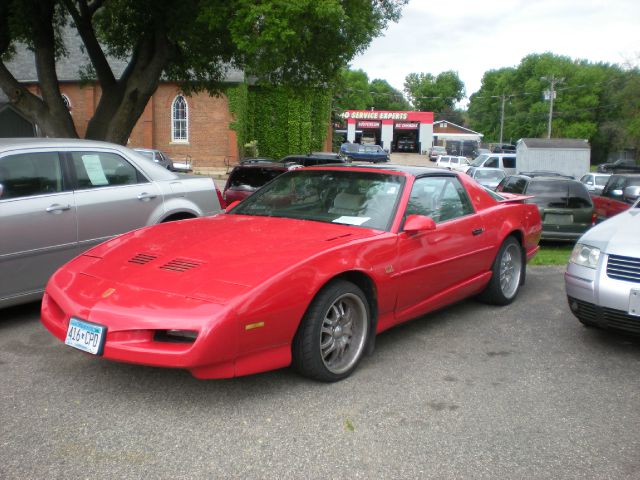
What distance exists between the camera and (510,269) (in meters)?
6.45

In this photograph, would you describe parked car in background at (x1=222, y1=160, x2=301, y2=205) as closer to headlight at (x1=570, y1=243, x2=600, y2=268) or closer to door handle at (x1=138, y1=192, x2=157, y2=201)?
door handle at (x1=138, y1=192, x2=157, y2=201)

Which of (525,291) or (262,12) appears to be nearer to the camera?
(525,291)

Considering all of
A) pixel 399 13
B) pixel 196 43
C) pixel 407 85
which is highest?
pixel 407 85

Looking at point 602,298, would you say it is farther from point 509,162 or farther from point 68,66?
point 68,66

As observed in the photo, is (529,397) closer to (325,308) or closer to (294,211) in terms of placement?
(325,308)

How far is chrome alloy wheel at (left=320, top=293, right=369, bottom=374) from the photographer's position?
160 inches

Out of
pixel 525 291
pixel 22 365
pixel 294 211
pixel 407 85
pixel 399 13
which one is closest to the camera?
pixel 22 365

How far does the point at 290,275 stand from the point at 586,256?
107 inches

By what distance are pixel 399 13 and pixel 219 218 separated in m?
10.8

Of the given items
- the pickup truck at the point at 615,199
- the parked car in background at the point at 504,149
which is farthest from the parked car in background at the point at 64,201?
the parked car in background at the point at 504,149

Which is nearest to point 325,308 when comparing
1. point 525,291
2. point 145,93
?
point 525,291

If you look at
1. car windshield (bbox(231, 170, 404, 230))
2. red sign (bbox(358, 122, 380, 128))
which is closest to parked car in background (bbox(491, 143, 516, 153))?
red sign (bbox(358, 122, 380, 128))

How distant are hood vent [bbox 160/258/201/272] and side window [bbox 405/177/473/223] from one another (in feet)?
5.83

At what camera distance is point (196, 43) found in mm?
11945
